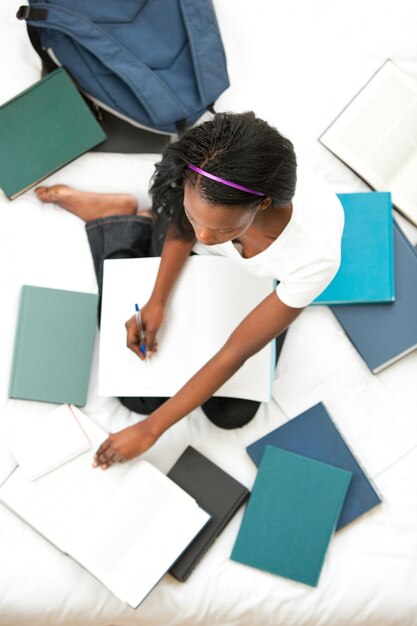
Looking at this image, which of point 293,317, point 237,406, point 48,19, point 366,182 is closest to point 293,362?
point 237,406

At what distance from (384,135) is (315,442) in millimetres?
643

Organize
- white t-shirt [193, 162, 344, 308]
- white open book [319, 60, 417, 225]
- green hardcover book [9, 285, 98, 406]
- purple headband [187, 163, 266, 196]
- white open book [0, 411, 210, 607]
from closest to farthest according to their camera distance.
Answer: purple headband [187, 163, 266, 196], white t-shirt [193, 162, 344, 308], white open book [0, 411, 210, 607], green hardcover book [9, 285, 98, 406], white open book [319, 60, 417, 225]

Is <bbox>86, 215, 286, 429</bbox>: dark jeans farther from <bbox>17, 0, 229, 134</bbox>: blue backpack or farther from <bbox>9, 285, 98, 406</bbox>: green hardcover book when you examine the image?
<bbox>17, 0, 229, 134</bbox>: blue backpack

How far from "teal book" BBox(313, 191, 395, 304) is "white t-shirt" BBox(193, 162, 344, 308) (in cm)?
29

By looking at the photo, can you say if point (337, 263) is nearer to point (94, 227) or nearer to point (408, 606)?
point (94, 227)

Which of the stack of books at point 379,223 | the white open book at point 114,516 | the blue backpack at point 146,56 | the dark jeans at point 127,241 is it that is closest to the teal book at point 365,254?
the stack of books at point 379,223

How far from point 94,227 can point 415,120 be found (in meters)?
0.69

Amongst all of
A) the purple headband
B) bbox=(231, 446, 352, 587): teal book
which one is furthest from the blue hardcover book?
the purple headband

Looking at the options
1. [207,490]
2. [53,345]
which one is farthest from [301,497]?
[53,345]

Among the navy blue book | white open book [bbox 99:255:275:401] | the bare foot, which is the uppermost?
the bare foot

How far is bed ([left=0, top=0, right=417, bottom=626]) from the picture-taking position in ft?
3.83

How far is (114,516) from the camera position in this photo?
1178 mm

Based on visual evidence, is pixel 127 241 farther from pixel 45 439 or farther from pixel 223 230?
pixel 223 230

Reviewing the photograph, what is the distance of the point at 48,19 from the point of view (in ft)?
4.03
